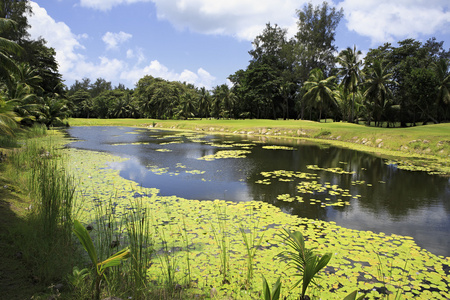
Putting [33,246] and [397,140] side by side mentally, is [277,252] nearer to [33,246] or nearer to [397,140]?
[33,246]

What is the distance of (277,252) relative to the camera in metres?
4.47

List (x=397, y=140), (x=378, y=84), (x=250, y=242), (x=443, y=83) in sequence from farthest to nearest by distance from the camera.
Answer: (x=443, y=83)
(x=378, y=84)
(x=397, y=140)
(x=250, y=242)

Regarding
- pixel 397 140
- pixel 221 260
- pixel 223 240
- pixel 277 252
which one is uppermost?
pixel 397 140

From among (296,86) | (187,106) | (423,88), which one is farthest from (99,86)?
(423,88)

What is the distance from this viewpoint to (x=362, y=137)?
22.3 m

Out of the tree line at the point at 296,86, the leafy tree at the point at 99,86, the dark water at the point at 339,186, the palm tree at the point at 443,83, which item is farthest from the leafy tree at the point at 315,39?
the leafy tree at the point at 99,86

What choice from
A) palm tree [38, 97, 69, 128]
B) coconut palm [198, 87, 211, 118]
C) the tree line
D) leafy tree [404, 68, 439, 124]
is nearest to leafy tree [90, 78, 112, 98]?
the tree line

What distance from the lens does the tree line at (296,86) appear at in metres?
33.0

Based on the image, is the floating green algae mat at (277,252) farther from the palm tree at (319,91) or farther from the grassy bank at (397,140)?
the palm tree at (319,91)

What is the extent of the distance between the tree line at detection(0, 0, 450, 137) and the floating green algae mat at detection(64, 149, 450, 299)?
1359cm

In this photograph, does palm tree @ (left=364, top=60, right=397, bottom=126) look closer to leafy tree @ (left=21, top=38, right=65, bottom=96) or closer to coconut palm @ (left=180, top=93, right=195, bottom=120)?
coconut palm @ (left=180, top=93, right=195, bottom=120)

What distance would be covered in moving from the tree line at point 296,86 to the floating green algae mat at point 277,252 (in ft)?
→ 44.6

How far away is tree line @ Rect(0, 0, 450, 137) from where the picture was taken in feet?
108

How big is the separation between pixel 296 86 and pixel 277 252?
53415mm
